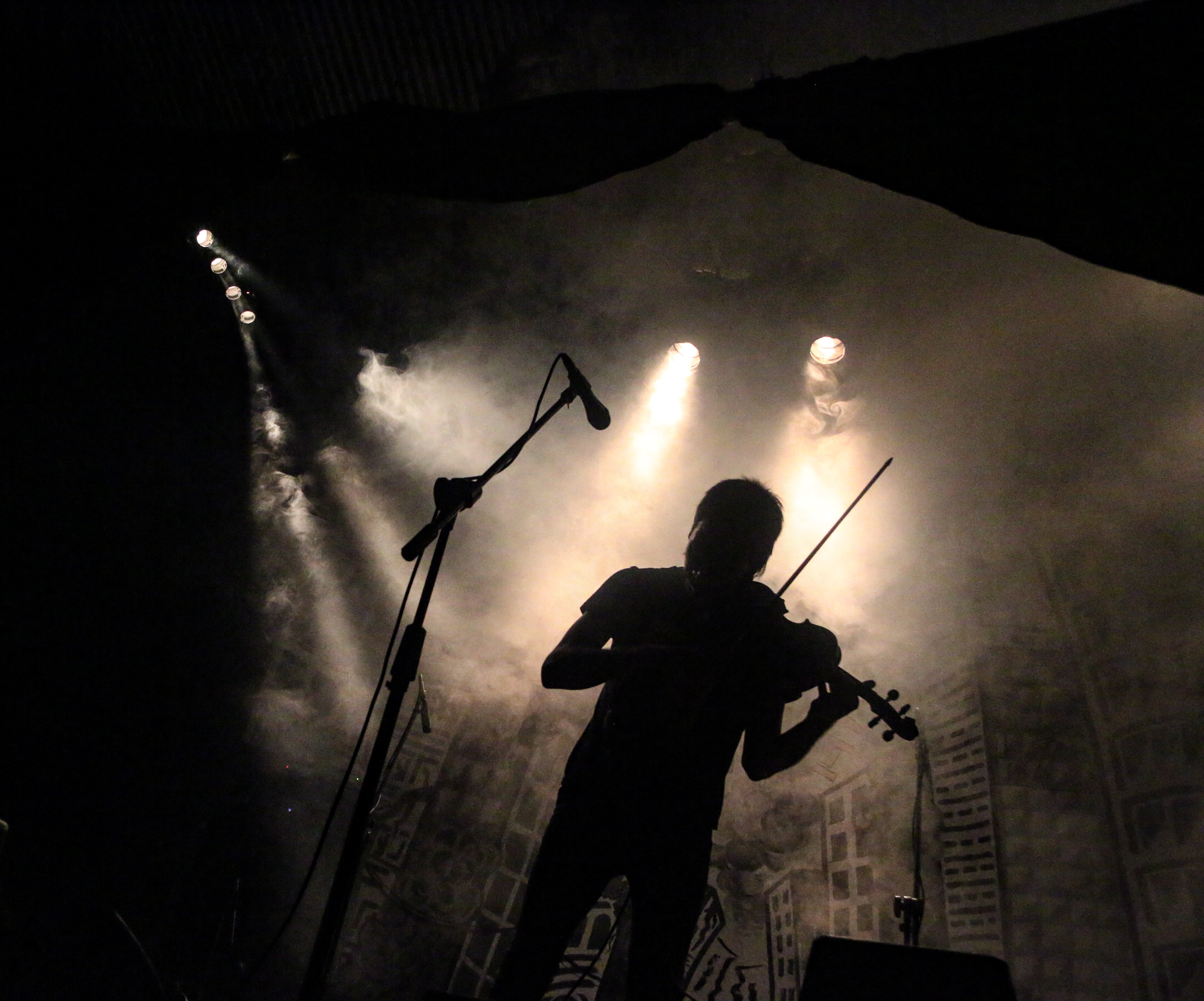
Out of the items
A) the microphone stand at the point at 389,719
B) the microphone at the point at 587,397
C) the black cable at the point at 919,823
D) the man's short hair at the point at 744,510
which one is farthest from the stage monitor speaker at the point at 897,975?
the black cable at the point at 919,823

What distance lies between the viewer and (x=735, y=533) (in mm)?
2109

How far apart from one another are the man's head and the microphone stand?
0.58 m

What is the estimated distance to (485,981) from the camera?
121 inches

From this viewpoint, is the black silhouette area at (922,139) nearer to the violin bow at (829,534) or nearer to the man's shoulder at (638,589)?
the violin bow at (829,534)

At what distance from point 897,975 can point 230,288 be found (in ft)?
17.7

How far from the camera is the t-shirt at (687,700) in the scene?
1.79 meters

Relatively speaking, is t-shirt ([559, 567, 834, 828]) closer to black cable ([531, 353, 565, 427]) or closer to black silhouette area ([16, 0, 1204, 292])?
black cable ([531, 353, 565, 427])

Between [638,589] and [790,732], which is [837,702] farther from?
[638,589]

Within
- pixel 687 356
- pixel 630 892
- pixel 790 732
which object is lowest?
pixel 630 892

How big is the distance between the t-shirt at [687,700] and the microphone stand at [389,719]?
1.62 ft

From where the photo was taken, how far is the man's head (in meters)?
2.08

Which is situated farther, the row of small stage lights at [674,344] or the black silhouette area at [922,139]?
the row of small stage lights at [674,344]

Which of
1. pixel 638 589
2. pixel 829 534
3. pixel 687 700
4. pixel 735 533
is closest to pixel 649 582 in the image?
pixel 638 589

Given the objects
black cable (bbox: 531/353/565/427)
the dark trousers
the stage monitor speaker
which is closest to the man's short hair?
black cable (bbox: 531/353/565/427)
